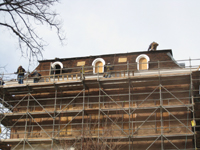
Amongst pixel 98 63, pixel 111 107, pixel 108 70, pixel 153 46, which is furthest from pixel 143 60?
pixel 111 107

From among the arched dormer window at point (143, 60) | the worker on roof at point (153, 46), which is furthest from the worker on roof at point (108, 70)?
the worker on roof at point (153, 46)

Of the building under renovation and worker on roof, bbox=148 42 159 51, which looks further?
worker on roof, bbox=148 42 159 51

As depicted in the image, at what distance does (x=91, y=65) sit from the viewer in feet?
84.8

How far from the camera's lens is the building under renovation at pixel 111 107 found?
21.0 meters

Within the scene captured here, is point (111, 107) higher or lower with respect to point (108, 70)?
lower

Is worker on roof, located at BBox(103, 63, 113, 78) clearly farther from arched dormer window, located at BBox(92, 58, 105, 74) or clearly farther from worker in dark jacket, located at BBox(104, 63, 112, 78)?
arched dormer window, located at BBox(92, 58, 105, 74)

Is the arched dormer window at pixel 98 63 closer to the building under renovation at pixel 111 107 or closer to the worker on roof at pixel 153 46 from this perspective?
the building under renovation at pixel 111 107

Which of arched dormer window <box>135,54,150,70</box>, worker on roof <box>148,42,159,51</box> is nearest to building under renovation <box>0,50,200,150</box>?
arched dormer window <box>135,54,150,70</box>

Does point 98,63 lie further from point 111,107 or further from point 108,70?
point 111,107

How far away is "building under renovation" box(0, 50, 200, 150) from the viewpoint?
826 inches

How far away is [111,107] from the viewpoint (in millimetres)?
22859

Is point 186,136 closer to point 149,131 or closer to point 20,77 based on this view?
point 149,131

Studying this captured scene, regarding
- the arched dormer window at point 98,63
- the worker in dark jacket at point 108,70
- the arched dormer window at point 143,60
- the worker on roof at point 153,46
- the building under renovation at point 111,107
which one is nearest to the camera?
the building under renovation at point 111,107

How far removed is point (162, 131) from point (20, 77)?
1059 cm
